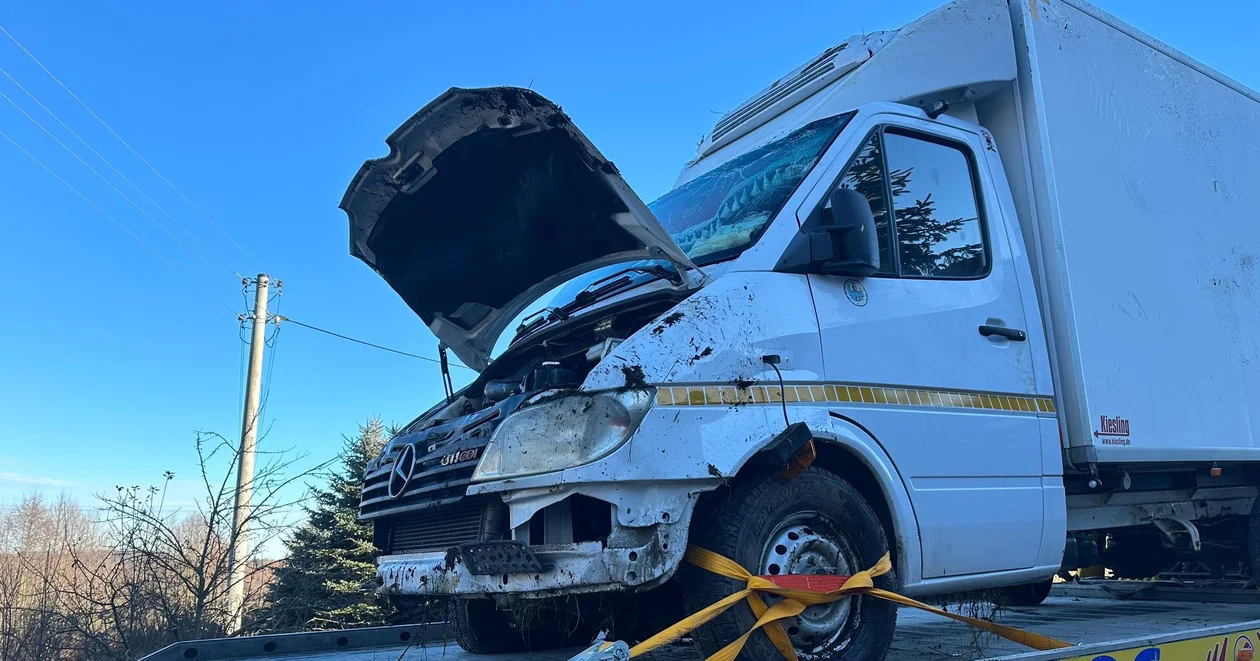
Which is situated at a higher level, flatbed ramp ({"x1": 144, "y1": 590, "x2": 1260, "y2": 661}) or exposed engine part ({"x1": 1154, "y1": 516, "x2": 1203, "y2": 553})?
exposed engine part ({"x1": 1154, "y1": 516, "x2": 1203, "y2": 553})

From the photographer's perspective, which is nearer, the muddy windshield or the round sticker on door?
the round sticker on door

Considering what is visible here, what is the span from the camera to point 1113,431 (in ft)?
15.0

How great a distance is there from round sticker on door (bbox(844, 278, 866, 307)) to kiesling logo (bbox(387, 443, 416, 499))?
197 cm

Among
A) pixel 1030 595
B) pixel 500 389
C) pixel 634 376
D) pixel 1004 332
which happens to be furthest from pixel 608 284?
pixel 1030 595

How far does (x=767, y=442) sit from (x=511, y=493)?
950 mm

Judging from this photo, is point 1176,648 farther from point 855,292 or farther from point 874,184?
point 874,184

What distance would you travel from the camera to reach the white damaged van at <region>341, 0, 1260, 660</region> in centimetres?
319

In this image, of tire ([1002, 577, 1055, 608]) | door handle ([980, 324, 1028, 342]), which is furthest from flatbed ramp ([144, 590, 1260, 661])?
door handle ([980, 324, 1028, 342])

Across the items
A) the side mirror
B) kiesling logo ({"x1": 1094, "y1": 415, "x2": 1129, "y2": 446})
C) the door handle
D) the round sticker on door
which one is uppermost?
the side mirror

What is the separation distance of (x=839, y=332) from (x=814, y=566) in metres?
0.94

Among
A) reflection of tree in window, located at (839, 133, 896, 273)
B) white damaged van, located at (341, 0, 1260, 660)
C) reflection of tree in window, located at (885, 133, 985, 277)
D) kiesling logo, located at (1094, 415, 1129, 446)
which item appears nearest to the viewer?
white damaged van, located at (341, 0, 1260, 660)

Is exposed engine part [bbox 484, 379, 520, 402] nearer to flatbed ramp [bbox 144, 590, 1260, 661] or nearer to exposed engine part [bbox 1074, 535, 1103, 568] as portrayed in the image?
flatbed ramp [bbox 144, 590, 1260, 661]

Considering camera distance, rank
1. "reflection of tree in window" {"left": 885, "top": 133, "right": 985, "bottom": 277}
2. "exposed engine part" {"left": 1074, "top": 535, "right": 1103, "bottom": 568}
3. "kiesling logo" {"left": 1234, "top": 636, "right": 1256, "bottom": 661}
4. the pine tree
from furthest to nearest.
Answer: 1. the pine tree
2. "exposed engine part" {"left": 1074, "top": 535, "right": 1103, "bottom": 568}
3. "reflection of tree in window" {"left": 885, "top": 133, "right": 985, "bottom": 277}
4. "kiesling logo" {"left": 1234, "top": 636, "right": 1256, "bottom": 661}

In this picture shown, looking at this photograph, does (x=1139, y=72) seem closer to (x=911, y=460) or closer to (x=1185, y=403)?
(x=1185, y=403)
